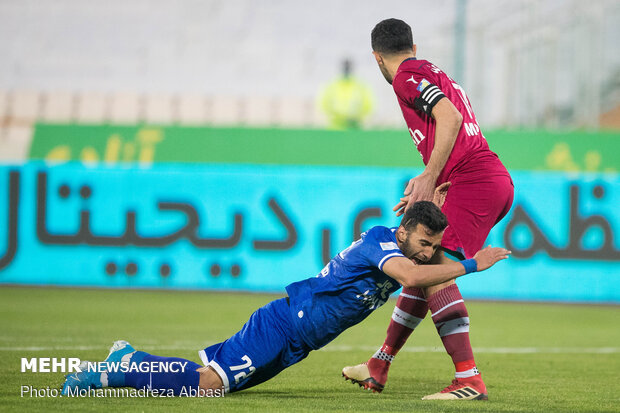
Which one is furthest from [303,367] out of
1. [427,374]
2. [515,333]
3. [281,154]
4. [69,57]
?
[69,57]

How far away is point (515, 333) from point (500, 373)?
2.50 metres

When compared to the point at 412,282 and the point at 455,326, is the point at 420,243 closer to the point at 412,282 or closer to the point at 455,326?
the point at 412,282

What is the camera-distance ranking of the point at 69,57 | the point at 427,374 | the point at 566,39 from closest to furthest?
the point at 427,374, the point at 566,39, the point at 69,57

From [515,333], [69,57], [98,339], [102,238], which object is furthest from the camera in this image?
[69,57]

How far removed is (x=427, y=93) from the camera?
15.8 ft

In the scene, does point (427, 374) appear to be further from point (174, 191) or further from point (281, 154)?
point (281, 154)

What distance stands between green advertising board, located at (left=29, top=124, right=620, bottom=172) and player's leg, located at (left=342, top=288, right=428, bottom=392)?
8066 millimetres

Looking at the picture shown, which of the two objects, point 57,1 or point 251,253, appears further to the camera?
point 57,1

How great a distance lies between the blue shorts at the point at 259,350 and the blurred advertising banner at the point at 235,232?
641 centimetres

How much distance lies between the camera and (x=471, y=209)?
487 cm

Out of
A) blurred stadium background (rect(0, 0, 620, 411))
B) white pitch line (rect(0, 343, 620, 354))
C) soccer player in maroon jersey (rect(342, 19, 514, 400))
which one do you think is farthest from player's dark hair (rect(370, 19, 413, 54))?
blurred stadium background (rect(0, 0, 620, 411))

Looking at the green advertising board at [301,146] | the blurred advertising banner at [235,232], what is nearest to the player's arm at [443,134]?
the blurred advertising banner at [235,232]

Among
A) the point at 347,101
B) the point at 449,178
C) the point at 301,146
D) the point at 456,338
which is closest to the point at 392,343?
the point at 456,338

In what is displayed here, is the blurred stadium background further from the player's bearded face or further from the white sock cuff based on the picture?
the player's bearded face
